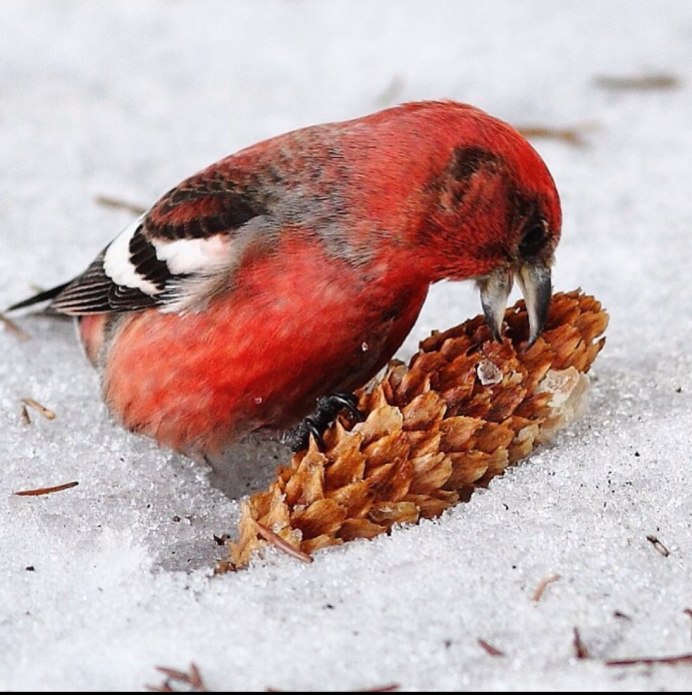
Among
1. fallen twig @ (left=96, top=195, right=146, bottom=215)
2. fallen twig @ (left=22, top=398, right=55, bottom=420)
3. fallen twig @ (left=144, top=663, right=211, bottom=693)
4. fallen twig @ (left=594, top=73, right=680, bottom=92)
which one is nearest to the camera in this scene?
fallen twig @ (left=144, top=663, right=211, bottom=693)

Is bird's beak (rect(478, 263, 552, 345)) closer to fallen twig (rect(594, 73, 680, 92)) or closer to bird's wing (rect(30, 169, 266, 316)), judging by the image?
bird's wing (rect(30, 169, 266, 316))

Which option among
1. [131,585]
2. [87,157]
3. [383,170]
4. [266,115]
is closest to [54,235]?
[87,157]

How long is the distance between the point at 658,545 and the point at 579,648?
0.36 m

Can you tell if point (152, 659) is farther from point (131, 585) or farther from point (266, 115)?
point (266, 115)

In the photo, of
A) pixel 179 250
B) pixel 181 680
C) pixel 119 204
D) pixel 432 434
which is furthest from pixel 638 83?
pixel 181 680

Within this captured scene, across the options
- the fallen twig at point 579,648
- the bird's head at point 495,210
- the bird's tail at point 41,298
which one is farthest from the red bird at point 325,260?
the fallen twig at point 579,648

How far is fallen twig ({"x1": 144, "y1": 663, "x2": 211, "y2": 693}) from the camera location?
1529 mm

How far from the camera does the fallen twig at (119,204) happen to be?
354cm

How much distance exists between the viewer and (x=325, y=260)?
2.13 m

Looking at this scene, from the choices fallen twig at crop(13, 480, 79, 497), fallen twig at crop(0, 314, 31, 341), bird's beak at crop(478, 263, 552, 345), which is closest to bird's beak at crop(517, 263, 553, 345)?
bird's beak at crop(478, 263, 552, 345)

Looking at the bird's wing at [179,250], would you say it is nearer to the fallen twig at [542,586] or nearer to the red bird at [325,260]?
the red bird at [325,260]

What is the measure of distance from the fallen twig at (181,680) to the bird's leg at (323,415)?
63 cm

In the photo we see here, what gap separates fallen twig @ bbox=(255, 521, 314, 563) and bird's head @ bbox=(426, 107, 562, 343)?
1.95 ft

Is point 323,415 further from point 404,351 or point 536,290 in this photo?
point 404,351
